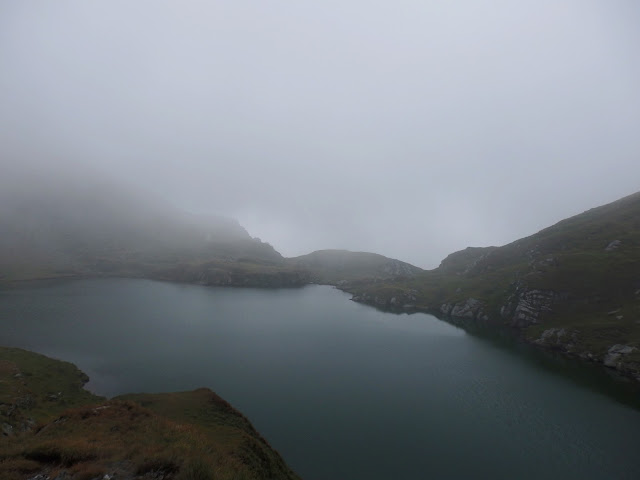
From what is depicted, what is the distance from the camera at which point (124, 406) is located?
2966 cm

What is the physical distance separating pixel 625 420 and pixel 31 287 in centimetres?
26381

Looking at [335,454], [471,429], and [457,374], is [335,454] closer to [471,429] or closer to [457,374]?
[471,429]

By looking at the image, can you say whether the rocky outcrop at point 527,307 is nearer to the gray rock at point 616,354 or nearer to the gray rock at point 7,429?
the gray rock at point 616,354

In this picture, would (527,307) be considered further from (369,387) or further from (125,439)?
(125,439)

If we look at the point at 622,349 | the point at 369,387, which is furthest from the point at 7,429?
the point at 622,349

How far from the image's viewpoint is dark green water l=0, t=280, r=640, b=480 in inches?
1842

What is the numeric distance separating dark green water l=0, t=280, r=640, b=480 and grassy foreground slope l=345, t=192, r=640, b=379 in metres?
16.4

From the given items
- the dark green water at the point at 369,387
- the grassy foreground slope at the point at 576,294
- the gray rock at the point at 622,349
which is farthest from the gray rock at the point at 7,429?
the gray rock at the point at 622,349

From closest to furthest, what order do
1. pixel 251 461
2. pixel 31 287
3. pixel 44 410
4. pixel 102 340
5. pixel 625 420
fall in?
pixel 251 461 < pixel 44 410 < pixel 625 420 < pixel 102 340 < pixel 31 287

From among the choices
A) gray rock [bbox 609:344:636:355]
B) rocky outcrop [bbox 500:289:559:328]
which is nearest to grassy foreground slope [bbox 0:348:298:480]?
gray rock [bbox 609:344:636:355]

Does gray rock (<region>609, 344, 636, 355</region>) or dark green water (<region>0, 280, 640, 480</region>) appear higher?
gray rock (<region>609, 344, 636, 355</region>)

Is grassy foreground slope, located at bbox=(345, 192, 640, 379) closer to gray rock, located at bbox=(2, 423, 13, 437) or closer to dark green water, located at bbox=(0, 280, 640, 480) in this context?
dark green water, located at bbox=(0, 280, 640, 480)

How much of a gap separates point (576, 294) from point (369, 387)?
10853 centimetres

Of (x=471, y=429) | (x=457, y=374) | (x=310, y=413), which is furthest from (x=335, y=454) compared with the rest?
(x=457, y=374)
